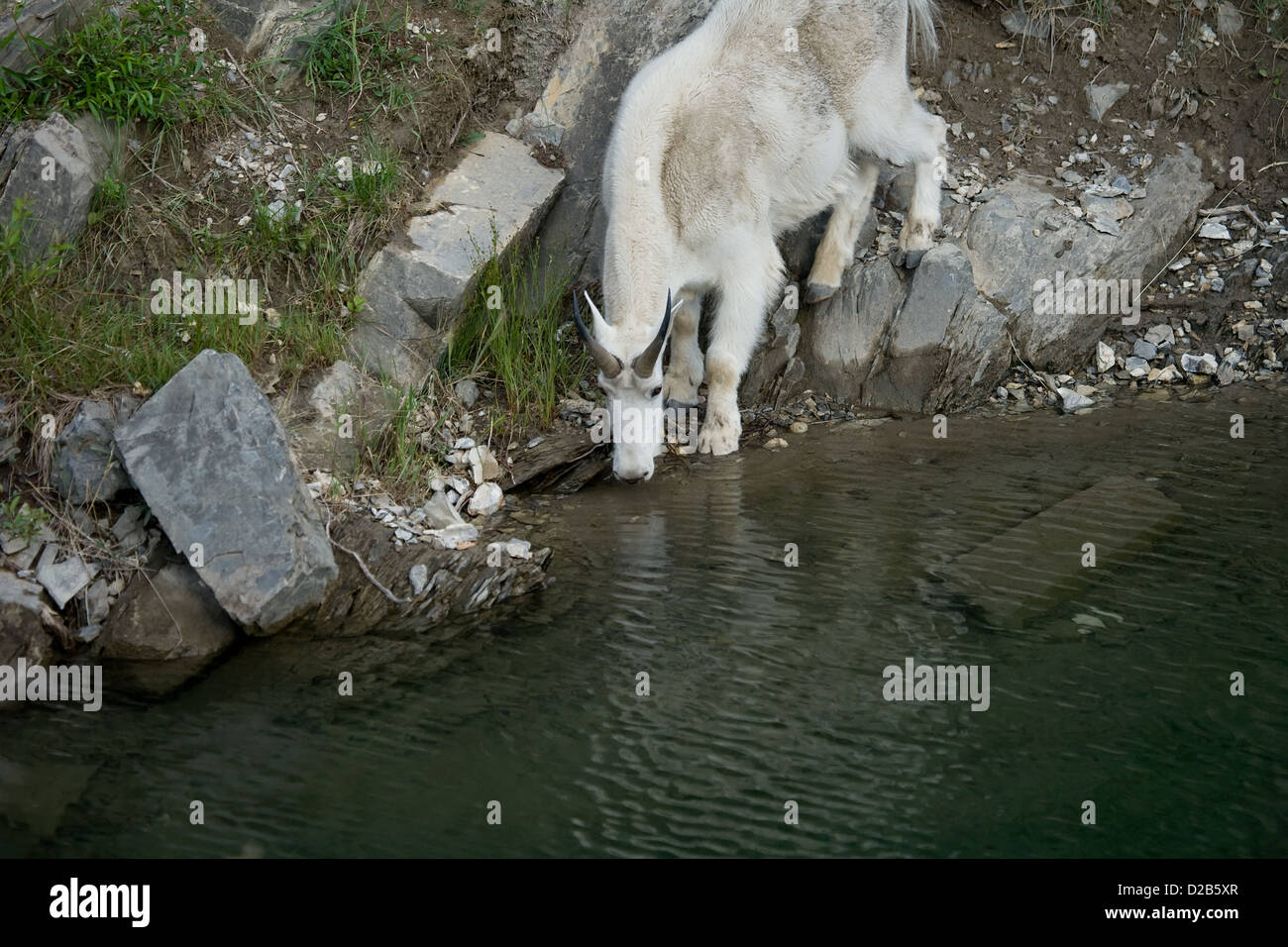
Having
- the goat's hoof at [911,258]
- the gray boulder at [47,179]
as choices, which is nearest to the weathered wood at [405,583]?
the gray boulder at [47,179]

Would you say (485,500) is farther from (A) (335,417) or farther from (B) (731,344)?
(B) (731,344)

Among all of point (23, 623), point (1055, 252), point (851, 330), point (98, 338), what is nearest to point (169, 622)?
point (23, 623)

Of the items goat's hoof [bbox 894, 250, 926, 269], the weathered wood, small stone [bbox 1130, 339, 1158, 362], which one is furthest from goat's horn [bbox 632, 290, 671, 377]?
small stone [bbox 1130, 339, 1158, 362]

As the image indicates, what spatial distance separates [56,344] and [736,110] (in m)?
4.16

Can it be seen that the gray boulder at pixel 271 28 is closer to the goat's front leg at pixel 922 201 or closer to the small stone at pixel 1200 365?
the goat's front leg at pixel 922 201

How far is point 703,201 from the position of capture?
7441 millimetres

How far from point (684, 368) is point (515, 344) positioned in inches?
45.7

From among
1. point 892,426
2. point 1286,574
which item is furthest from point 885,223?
point 1286,574

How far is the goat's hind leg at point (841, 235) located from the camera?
838 centimetres

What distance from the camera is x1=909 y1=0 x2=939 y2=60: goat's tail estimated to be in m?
8.78

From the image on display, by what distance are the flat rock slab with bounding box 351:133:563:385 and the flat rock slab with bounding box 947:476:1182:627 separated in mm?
3536

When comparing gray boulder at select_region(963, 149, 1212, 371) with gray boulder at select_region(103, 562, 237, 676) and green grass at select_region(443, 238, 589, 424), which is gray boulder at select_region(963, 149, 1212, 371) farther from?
gray boulder at select_region(103, 562, 237, 676)

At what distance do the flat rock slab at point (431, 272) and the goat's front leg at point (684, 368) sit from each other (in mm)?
1238
